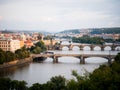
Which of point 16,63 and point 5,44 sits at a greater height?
point 5,44

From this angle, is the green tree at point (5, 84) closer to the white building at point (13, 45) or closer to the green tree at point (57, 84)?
the green tree at point (57, 84)

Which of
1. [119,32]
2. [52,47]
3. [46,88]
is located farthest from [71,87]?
[119,32]

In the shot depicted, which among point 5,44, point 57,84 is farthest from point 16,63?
point 57,84

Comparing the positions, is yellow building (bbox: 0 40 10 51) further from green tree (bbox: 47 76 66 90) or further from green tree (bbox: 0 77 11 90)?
green tree (bbox: 47 76 66 90)

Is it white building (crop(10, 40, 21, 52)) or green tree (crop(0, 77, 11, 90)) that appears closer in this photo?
green tree (crop(0, 77, 11, 90))

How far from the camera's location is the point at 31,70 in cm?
1214

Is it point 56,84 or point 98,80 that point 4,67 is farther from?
point 98,80

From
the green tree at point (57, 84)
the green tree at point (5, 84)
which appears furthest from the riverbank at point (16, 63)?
the green tree at point (57, 84)

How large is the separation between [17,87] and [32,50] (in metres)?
11.7

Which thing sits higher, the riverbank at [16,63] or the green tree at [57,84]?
the green tree at [57,84]

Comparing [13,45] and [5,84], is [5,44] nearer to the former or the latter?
[13,45]

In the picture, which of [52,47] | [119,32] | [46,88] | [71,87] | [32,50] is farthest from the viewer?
[119,32]

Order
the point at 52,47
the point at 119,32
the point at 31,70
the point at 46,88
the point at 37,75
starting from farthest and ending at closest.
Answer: the point at 119,32 < the point at 52,47 < the point at 31,70 < the point at 37,75 < the point at 46,88

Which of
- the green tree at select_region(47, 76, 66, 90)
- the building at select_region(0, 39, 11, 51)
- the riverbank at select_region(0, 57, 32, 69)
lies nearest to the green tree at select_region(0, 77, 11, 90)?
the green tree at select_region(47, 76, 66, 90)
